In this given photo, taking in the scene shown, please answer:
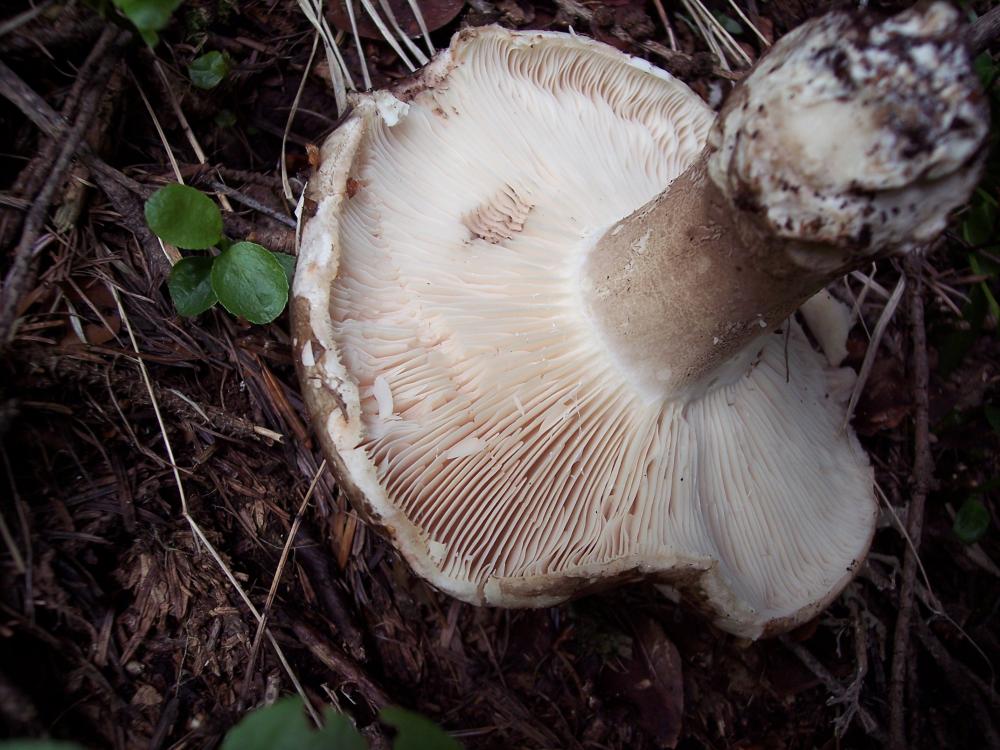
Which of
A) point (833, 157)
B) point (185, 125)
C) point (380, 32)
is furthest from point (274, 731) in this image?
point (380, 32)

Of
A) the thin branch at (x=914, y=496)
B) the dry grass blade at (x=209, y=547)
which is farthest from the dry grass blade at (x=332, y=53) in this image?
the thin branch at (x=914, y=496)

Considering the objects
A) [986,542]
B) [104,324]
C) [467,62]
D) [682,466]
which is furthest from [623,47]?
[986,542]

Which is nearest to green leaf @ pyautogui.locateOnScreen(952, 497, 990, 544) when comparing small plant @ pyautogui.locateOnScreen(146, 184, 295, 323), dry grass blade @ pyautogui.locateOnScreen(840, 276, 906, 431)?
dry grass blade @ pyautogui.locateOnScreen(840, 276, 906, 431)

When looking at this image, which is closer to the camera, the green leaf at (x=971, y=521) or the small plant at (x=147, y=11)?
the small plant at (x=147, y=11)

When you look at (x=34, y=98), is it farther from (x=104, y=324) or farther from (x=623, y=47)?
(x=623, y=47)

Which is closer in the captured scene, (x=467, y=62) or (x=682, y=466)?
(x=682, y=466)

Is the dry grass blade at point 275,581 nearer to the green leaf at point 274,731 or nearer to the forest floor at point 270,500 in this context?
the forest floor at point 270,500

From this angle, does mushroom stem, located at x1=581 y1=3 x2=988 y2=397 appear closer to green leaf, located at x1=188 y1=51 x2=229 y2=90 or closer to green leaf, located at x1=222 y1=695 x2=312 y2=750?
green leaf, located at x1=222 y1=695 x2=312 y2=750
